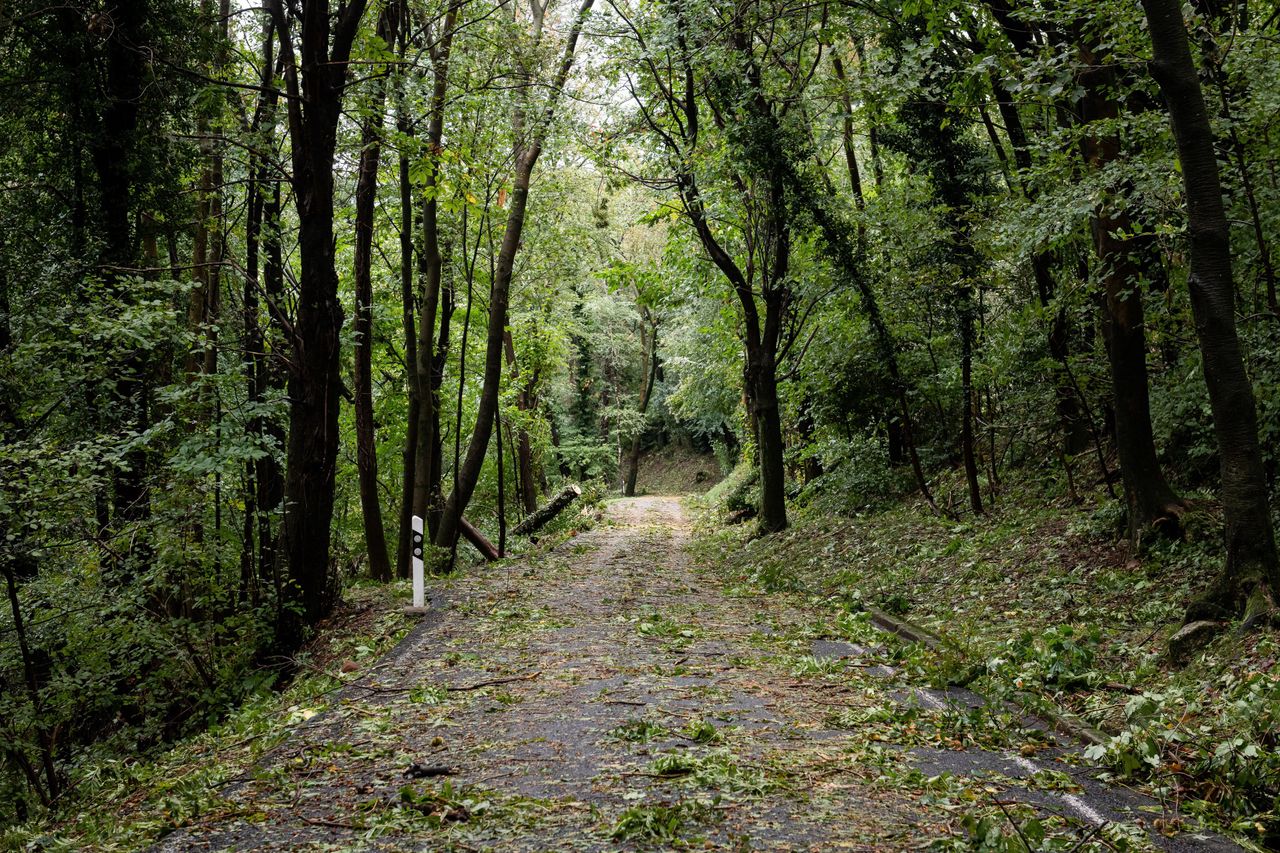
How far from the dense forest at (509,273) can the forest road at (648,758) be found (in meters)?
1.50

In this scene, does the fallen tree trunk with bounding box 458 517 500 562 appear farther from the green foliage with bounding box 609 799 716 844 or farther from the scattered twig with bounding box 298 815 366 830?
the green foliage with bounding box 609 799 716 844

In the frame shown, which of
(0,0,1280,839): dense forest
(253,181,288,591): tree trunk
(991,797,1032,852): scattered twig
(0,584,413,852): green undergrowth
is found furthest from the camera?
(253,181,288,591): tree trunk

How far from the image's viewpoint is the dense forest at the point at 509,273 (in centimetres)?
733

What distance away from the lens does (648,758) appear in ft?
15.6

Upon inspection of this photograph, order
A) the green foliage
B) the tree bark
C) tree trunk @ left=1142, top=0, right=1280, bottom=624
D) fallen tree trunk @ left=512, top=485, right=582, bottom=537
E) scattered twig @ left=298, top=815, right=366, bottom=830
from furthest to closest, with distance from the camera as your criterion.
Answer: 1. fallen tree trunk @ left=512, top=485, right=582, bottom=537
2. the tree bark
3. tree trunk @ left=1142, top=0, right=1280, bottom=624
4. scattered twig @ left=298, top=815, right=366, bottom=830
5. the green foliage

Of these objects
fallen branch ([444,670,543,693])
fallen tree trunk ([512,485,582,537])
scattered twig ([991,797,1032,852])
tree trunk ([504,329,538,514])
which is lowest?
fallen tree trunk ([512,485,582,537])

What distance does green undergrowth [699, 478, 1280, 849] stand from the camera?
4.13m

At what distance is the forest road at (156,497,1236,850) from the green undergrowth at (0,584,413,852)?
223mm

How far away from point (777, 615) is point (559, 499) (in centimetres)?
1554

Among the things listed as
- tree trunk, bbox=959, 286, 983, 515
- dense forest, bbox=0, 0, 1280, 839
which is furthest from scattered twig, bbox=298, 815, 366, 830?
tree trunk, bbox=959, 286, 983, 515

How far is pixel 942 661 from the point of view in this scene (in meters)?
6.54

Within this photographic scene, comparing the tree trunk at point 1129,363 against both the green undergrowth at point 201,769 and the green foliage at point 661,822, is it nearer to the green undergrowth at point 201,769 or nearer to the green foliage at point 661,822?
the green foliage at point 661,822

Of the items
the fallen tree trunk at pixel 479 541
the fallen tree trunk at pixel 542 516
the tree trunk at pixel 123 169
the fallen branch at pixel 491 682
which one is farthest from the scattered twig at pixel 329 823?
the fallen tree trunk at pixel 542 516

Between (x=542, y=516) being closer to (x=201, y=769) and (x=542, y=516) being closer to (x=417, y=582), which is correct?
(x=417, y=582)
